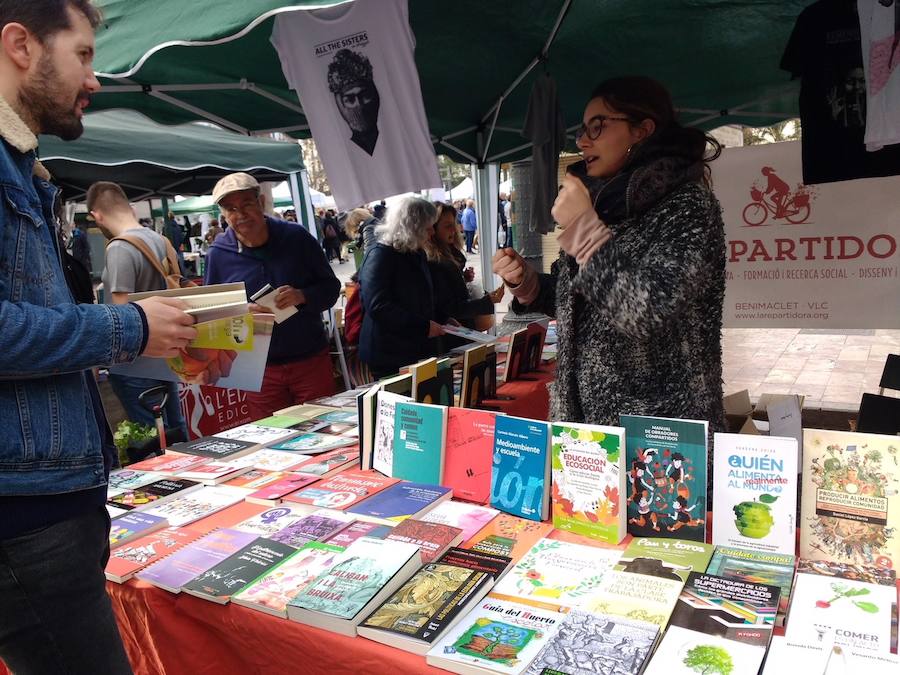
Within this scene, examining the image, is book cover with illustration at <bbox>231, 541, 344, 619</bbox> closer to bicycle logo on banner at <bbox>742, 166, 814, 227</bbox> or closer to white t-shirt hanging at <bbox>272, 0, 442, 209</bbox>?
white t-shirt hanging at <bbox>272, 0, 442, 209</bbox>

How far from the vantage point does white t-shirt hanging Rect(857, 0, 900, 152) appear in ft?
8.52

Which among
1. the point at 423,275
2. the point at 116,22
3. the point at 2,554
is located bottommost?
the point at 2,554

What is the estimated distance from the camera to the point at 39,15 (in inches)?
42.4

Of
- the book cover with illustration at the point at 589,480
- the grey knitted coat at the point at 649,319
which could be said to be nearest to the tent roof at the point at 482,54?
the grey knitted coat at the point at 649,319

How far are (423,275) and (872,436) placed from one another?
9.32ft

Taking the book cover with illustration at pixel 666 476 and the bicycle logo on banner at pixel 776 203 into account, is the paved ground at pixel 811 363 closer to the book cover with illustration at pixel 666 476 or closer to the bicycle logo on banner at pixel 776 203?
the bicycle logo on banner at pixel 776 203

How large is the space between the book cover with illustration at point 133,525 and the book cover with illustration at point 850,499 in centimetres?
154

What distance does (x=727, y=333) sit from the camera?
8102mm

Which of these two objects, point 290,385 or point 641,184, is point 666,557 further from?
point 290,385

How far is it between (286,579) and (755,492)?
100cm

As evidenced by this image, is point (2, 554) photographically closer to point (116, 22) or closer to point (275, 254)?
point (116, 22)

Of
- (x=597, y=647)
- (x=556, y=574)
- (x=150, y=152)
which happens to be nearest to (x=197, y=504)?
(x=556, y=574)

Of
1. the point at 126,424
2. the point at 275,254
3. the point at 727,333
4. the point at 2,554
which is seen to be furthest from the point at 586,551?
the point at 727,333

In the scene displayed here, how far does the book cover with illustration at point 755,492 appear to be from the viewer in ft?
4.33
